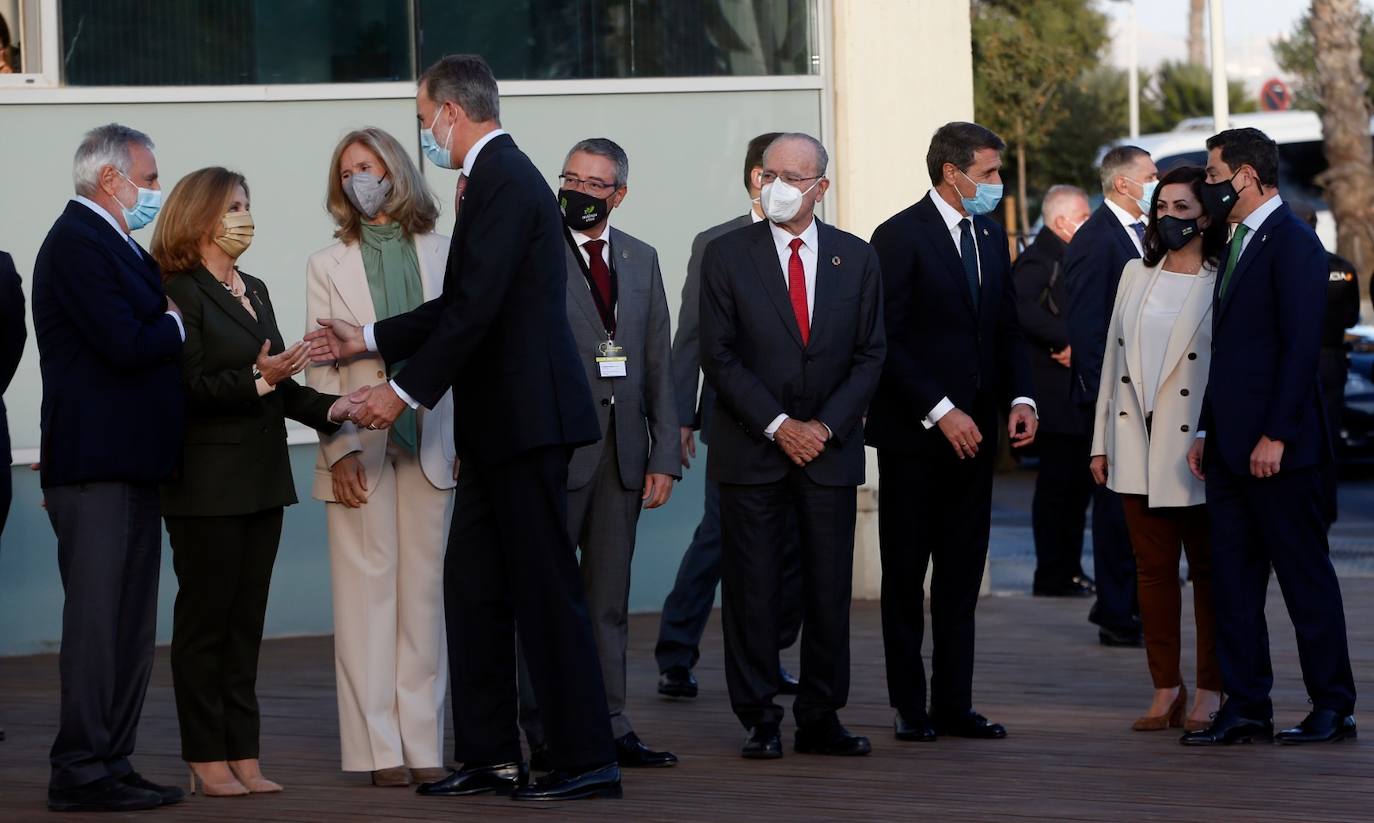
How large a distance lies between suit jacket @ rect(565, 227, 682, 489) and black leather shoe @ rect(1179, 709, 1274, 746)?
1.98 meters

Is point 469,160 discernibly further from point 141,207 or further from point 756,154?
point 756,154

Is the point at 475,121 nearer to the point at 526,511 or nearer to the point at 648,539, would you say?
the point at 526,511

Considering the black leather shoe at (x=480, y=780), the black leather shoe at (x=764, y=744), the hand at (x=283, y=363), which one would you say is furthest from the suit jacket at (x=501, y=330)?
the black leather shoe at (x=764, y=744)

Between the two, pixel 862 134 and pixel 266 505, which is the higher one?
pixel 862 134

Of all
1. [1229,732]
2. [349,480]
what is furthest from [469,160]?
[1229,732]

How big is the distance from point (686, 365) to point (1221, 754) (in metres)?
2.44

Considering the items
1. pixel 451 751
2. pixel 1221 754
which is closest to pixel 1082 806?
pixel 1221 754

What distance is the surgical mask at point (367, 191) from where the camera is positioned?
6.69 metres

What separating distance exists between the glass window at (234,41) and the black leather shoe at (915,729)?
4501mm

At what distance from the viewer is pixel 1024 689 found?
8586 millimetres

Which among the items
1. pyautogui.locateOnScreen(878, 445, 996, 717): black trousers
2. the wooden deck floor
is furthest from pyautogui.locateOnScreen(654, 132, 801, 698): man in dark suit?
pyautogui.locateOnScreen(878, 445, 996, 717): black trousers

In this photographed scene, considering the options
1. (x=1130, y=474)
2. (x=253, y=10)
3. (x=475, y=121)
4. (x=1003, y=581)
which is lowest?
(x=1003, y=581)

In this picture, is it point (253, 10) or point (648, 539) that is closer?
point (253, 10)

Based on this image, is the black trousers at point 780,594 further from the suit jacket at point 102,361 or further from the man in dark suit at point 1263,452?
the suit jacket at point 102,361
